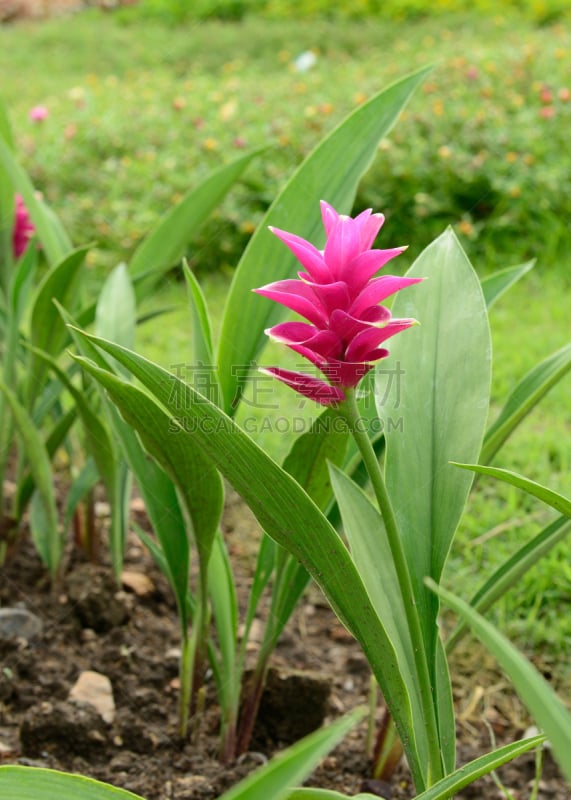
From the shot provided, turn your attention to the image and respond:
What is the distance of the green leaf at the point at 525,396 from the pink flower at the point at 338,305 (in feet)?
0.99

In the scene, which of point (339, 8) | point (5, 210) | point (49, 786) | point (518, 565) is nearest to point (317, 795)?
point (49, 786)

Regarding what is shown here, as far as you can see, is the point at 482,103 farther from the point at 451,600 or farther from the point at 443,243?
the point at 451,600

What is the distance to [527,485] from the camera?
812mm

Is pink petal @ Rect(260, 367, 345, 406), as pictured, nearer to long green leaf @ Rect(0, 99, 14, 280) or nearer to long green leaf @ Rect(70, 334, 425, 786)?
long green leaf @ Rect(70, 334, 425, 786)

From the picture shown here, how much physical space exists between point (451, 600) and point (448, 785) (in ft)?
1.01

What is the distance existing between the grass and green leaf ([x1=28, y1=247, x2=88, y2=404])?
0.85 metres

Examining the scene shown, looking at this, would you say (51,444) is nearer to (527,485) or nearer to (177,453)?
(177,453)

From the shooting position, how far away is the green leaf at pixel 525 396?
41.6 inches

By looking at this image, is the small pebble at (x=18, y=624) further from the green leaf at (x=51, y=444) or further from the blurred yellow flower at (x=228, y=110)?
the blurred yellow flower at (x=228, y=110)

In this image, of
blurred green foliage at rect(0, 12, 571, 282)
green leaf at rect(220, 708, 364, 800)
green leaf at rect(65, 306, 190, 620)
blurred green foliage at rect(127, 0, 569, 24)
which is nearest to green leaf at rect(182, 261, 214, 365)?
green leaf at rect(65, 306, 190, 620)

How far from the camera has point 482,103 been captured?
4.35m

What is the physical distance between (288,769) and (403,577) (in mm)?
351

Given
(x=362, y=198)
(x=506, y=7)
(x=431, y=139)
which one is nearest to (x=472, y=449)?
(x=362, y=198)

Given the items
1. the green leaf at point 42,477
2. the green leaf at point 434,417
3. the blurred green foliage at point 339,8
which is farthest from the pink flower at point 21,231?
the blurred green foliage at point 339,8
